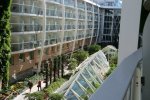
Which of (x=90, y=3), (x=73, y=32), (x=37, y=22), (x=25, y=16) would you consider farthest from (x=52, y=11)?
(x=90, y=3)

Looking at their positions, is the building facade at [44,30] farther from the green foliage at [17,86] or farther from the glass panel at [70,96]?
the glass panel at [70,96]

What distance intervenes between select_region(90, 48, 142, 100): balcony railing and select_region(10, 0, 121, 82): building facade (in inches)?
915

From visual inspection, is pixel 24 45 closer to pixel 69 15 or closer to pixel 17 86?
pixel 17 86

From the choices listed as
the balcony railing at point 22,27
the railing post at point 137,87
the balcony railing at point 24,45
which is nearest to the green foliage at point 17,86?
the balcony railing at point 24,45

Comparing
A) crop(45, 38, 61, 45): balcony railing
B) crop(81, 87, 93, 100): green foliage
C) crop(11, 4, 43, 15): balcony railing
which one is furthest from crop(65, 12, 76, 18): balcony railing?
crop(81, 87, 93, 100): green foliage

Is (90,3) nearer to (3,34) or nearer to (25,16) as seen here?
(25,16)

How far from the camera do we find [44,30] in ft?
101

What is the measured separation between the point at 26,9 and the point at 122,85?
84.3 feet

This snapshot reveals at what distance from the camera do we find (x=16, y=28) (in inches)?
1006

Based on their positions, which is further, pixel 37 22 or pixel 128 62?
pixel 37 22

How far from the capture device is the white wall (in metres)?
4.07

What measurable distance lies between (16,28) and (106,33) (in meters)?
37.4

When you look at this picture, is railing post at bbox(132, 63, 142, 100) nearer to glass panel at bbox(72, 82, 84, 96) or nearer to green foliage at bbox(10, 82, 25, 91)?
glass panel at bbox(72, 82, 84, 96)

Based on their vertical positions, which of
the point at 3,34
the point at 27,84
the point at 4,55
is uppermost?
the point at 3,34
